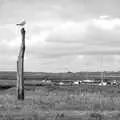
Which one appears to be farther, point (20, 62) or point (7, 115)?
point (20, 62)

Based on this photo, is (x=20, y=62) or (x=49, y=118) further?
(x=20, y=62)

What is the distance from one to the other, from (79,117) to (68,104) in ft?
17.8

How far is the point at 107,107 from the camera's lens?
67.7 feet

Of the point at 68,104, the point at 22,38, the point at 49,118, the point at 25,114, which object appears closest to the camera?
the point at 49,118

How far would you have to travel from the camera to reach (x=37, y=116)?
53.2 ft

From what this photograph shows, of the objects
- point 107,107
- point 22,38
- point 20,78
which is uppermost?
point 22,38

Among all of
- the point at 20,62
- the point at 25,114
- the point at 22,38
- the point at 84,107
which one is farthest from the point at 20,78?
the point at 25,114

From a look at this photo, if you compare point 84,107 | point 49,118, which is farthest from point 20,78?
point 49,118

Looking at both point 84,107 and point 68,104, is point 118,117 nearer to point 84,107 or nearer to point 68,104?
point 84,107

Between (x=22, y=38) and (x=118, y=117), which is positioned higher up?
(x=22, y=38)

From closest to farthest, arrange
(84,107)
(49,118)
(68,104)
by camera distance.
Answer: (49,118) → (84,107) → (68,104)

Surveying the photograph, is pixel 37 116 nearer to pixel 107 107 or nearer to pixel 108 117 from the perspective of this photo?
pixel 108 117

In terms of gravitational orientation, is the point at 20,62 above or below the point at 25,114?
above

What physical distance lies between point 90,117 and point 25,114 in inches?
112
